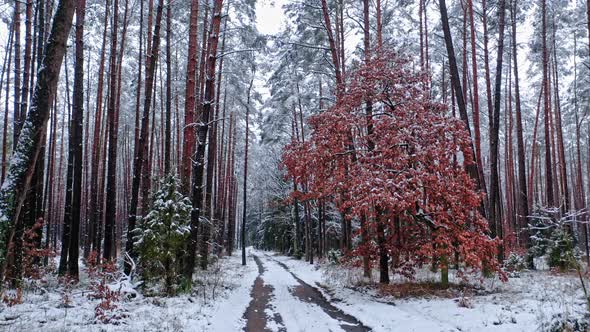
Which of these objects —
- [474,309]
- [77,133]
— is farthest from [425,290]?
[77,133]

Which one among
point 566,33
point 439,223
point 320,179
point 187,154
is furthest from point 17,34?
point 566,33

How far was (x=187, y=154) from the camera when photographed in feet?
38.8

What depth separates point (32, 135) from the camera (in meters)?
5.08

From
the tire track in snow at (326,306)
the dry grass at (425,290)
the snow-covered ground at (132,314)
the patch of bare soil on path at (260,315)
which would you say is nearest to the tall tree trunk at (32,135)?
the snow-covered ground at (132,314)

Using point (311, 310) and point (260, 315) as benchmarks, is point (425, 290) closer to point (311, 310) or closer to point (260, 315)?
point (311, 310)

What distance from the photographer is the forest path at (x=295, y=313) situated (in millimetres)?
7492

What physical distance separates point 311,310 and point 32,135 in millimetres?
6979

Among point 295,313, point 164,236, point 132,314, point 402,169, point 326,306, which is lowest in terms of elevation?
point 326,306

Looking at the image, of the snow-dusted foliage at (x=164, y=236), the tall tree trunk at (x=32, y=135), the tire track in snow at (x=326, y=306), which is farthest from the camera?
the snow-dusted foliage at (x=164, y=236)

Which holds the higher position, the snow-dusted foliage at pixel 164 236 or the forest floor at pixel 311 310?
the snow-dusted foliage at pixel 164 236

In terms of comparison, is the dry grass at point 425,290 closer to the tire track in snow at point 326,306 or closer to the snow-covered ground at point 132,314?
the tire track in snow at point 326,306

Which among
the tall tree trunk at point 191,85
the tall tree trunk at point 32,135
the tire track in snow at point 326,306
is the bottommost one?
the tire track in snow at point 326,306

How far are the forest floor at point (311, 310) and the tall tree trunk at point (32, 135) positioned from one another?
2.08m

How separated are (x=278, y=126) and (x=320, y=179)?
1600 centimetres
